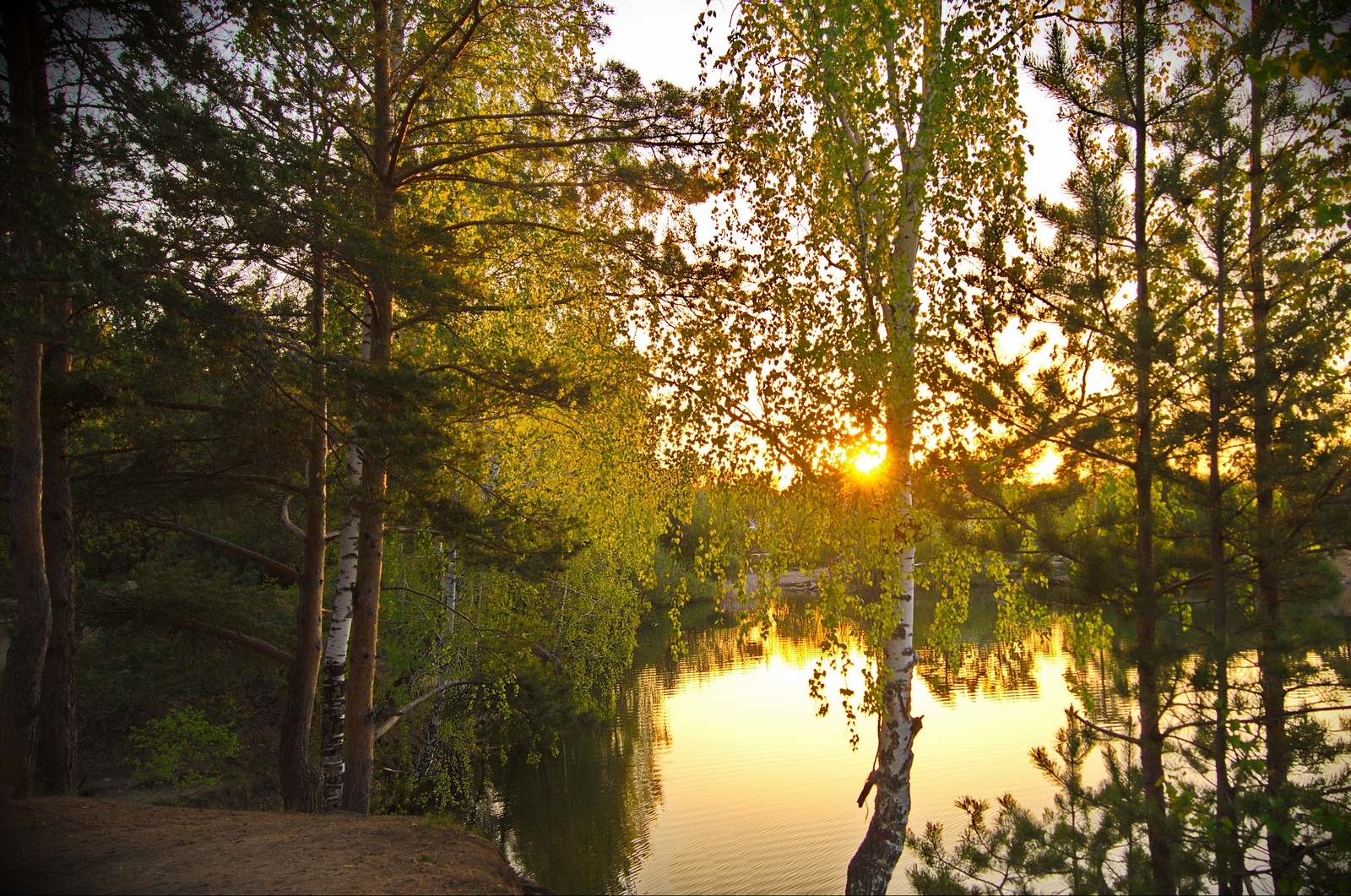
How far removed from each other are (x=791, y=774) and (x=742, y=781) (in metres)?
0.94

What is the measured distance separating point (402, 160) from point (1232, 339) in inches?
308

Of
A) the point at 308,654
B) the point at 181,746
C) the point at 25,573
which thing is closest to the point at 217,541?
the point at 308,654

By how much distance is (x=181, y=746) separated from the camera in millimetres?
11055

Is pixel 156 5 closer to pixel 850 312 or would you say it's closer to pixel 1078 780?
pixel 850 312

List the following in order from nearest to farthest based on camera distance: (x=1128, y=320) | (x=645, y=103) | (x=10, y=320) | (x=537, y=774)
Answer: 1. (x=10, y=320)
2. (x=1128, y=320)
3. (x=645, y=103)
4. (x=537, y=774)

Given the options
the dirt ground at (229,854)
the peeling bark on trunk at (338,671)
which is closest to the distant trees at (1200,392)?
the dirt ground at (229,854)

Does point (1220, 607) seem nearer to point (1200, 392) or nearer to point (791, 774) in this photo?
point (1200, 392)

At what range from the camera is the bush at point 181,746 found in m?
10.8

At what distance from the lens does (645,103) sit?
806cm

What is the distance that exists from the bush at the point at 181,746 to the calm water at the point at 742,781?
12.5ft

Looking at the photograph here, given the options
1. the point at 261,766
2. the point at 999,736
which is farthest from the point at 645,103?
the point at 999,736

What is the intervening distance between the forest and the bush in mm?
1836

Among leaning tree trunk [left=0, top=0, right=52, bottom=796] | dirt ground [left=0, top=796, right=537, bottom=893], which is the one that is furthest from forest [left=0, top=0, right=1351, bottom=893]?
dirt ground [left=0, top=796, right=537, bottom=893]

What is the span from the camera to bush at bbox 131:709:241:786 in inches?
424
